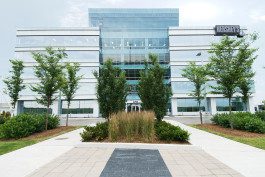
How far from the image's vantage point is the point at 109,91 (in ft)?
53.5

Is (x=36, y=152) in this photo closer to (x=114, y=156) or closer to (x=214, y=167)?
(x=114, y=156)

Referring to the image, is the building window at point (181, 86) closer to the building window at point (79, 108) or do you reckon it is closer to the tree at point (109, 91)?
the building window at point (79, 108)

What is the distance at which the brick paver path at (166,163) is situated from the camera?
6.64 meters

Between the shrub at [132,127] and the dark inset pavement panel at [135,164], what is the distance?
7.48 ft

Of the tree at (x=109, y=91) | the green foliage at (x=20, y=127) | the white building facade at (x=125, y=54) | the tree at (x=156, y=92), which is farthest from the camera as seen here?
the white building facade at (x=125, y=54)

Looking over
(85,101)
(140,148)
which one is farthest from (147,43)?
(140,148)

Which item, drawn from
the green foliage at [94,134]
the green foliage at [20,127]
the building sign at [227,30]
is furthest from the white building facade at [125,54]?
the green foliage at [94,134]

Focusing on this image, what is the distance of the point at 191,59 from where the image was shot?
53.2 m

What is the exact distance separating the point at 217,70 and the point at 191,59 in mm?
33929

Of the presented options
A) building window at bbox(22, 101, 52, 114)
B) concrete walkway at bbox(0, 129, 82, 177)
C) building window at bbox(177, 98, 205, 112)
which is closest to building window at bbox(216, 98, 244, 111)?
building window at bbox(177, 98, 205, 112)

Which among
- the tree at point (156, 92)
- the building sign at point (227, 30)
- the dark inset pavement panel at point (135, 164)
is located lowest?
the dark inset pavement panel at point (135, 164)

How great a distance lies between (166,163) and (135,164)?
95 cm

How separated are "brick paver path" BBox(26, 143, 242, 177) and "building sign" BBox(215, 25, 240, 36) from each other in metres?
49.2

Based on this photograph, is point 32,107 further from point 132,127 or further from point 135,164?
point 135,164
